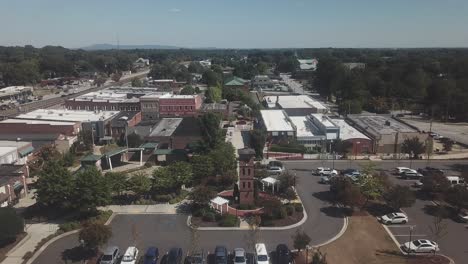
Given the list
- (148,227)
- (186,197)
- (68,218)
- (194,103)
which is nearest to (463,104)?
(194,103)

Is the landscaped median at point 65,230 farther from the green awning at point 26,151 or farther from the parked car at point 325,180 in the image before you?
the parked car at point 325,180

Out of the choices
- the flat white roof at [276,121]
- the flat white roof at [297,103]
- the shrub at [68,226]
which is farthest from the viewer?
the flat white roof at [297,103]

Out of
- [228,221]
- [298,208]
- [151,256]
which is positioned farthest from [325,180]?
[151,256]

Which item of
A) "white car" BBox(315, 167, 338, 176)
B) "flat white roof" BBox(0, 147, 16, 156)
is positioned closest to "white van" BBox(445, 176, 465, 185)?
"white car" BBox(315, 167, 338, 176)

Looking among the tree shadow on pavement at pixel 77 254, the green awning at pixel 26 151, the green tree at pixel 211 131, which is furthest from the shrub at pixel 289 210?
the green awning at pixel 26 151

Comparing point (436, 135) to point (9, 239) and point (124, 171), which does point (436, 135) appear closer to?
point (124, 171)

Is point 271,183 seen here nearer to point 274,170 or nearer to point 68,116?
point 274,170
